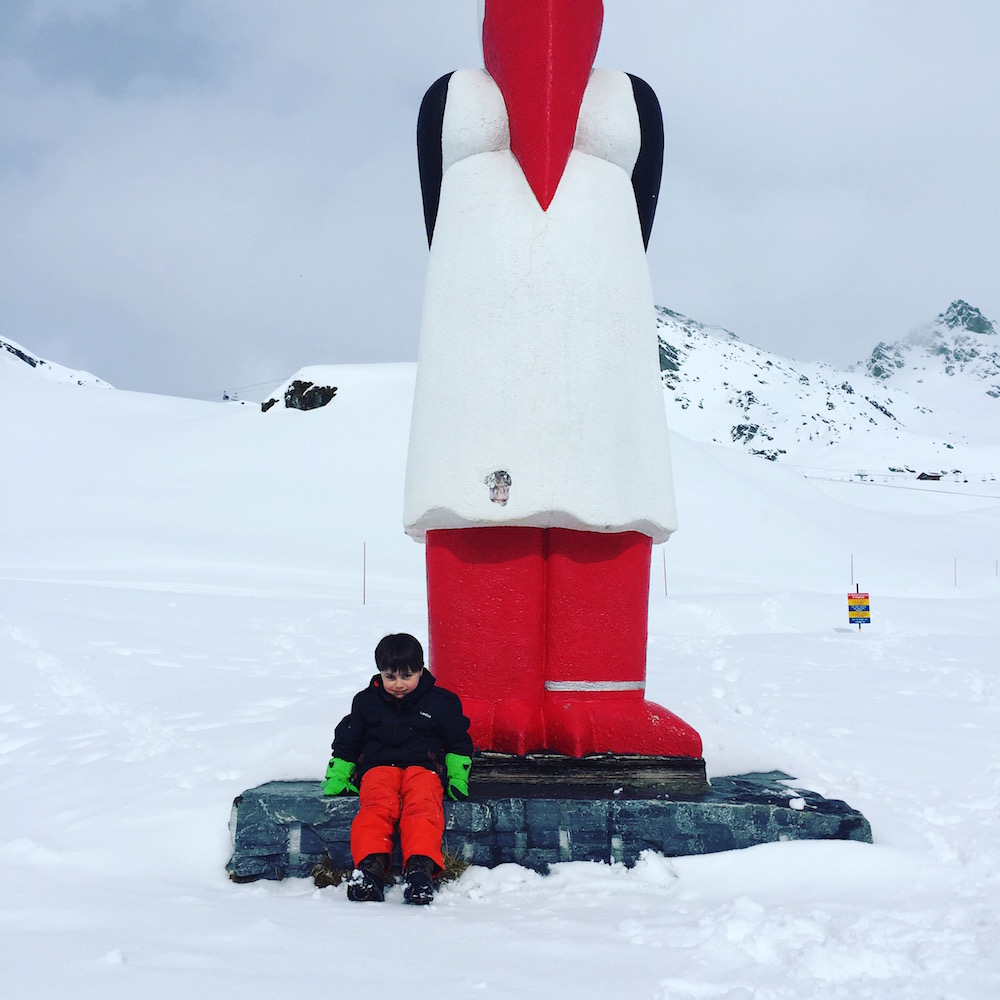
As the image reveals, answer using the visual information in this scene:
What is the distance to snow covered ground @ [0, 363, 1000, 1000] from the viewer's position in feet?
6.13

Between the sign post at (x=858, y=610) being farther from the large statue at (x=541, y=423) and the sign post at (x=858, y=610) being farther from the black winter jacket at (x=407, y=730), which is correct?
the black winter jacket at (x=407, y=730)

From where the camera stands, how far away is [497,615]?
2973mm

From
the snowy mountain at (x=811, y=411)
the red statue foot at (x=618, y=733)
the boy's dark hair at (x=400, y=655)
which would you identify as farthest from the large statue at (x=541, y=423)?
the snowy mountain at (x=811, y=411)

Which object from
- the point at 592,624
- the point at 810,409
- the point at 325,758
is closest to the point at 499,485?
the point at 592,624

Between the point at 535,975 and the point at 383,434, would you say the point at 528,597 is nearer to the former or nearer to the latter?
the point at 535,975

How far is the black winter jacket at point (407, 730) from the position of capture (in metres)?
2.68

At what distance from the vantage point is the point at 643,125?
3.27m

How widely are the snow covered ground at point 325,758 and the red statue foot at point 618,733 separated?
0.36 metres

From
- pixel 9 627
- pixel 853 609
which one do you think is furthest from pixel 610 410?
pixel 853 609

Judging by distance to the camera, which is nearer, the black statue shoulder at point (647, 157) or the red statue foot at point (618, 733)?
the red statue foot at point (618, 733)

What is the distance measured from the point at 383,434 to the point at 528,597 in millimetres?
14784

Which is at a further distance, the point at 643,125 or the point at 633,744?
the point at 643,125

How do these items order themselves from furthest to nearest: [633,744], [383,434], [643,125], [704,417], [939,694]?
[704,417], [383,434], [939,694], [643,125], [633,744]

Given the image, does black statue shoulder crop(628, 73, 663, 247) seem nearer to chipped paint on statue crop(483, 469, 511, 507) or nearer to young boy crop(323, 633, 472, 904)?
chipped paint on statue crop(483, 469, 511, 507)
